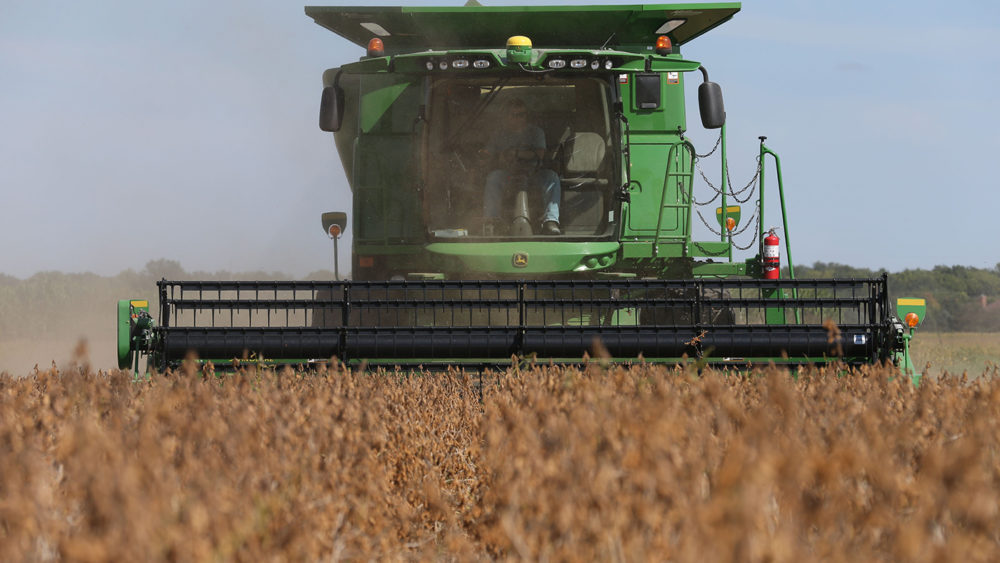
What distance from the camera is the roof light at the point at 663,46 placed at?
27.7 ft

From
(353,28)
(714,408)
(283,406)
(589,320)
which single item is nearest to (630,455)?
(714,408)

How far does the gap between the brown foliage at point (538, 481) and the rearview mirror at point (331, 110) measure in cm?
A: 414

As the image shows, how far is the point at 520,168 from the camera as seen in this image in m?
8.11

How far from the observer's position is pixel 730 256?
337 inches

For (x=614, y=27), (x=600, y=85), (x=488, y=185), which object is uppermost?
(x=614, y=27)

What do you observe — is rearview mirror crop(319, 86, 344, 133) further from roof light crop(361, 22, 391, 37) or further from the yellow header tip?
the yellow header tip

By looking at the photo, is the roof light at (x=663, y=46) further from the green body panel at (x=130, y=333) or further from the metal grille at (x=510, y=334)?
the green body panel at (x=130, y=333)

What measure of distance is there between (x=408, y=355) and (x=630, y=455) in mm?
4262

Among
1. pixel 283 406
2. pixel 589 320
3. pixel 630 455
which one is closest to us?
pixel 630 455

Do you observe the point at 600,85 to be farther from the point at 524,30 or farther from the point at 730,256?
the point at 730,256

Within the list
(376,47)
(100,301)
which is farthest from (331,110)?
(100,301)

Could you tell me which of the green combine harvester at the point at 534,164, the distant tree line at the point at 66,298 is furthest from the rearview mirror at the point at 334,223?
the distant tree line at the point at 66,298

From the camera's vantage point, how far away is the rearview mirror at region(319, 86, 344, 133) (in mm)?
8109

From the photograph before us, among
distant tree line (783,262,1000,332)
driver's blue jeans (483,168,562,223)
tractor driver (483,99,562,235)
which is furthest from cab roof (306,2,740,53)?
distant tree line (783,262,1000,332)
